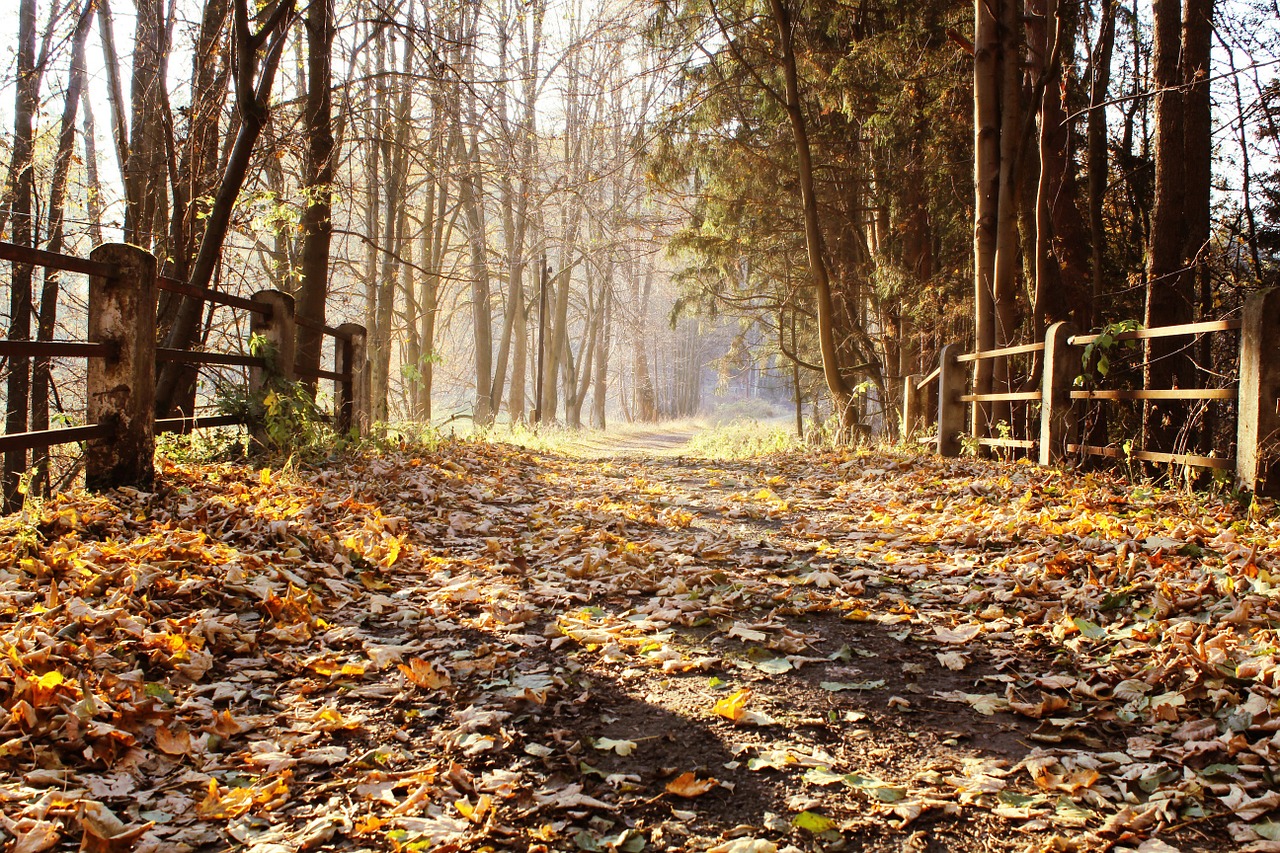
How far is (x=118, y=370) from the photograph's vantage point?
16.1 feet

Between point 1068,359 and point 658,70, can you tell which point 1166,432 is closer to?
point 1068,359

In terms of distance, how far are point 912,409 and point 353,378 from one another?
7.92 metres

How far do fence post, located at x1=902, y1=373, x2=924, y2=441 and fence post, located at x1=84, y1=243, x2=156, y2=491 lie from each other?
9.74 meters

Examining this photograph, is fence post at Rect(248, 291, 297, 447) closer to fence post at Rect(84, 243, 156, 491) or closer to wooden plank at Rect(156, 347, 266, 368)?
wooden plank at Rect(156, 347, 266, 368)

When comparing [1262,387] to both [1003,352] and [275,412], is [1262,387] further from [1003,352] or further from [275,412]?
[275,412]

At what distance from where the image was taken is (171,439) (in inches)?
245

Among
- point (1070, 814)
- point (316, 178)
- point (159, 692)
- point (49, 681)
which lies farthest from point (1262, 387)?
point (316, 178)

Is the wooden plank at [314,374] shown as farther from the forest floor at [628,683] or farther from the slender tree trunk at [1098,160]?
the slender tree trunk at [1098,160]

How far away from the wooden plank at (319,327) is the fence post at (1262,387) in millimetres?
7725

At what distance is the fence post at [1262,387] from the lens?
472cm

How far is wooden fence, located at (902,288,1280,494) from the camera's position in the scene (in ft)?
15.5

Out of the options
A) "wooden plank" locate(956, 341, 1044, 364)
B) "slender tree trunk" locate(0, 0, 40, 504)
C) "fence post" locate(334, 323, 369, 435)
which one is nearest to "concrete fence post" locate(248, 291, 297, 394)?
"fence post" locate(334, 323, 369, 435)

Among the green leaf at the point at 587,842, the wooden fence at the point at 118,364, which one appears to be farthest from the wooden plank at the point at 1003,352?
the wooden fence at the point at 118,364

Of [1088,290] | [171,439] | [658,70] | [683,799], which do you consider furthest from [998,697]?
[658,70]
